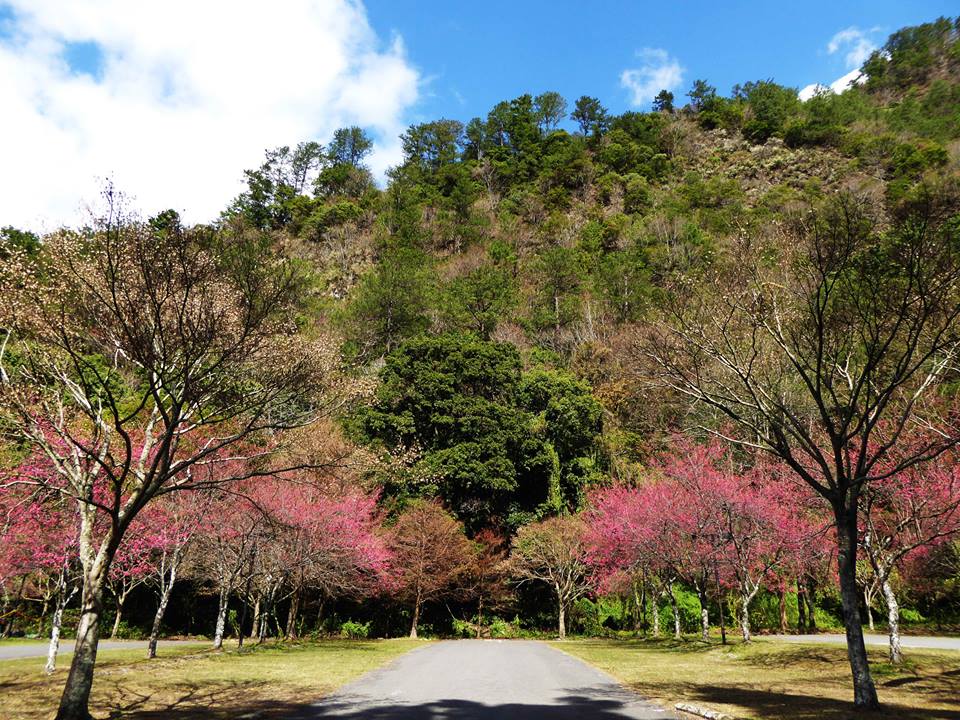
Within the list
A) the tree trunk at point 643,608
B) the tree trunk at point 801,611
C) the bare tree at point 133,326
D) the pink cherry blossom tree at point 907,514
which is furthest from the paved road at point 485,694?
the tree trunk at point 801,611

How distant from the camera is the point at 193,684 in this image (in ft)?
36.3

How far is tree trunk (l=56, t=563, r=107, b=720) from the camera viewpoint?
7.13 metres

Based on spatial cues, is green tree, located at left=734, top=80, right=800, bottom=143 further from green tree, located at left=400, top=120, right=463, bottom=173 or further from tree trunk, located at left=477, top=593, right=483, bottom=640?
tree trunk, located at left=477, top=593, right=483, bottom=640

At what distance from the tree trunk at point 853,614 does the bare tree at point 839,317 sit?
2 centimetres

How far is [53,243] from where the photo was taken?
27.7ft

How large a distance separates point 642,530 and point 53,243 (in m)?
18.9

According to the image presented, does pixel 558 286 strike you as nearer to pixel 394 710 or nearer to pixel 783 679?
pixel 783 679

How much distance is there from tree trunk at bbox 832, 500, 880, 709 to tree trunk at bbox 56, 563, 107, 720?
33.8 ft

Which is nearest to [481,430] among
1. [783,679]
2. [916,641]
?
[916,641]

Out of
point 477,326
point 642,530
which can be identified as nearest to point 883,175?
point 477,326

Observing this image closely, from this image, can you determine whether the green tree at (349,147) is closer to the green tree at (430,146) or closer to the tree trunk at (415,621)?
the green tree at (430,146)

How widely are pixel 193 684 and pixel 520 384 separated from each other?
25124 millimetres

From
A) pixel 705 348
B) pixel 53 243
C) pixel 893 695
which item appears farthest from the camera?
pixel 705 348

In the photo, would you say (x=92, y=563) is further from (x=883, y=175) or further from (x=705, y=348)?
(x=883, y=175)
